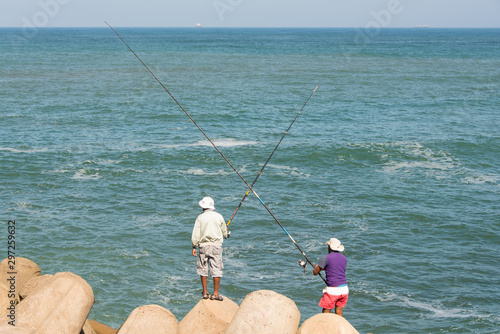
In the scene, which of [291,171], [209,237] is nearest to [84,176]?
[291,171]

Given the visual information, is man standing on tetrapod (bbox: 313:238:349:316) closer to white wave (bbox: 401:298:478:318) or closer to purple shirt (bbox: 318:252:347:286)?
purple shirt (bbox: 318:252:347:286)

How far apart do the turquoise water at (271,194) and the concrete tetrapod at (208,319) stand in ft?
12.5

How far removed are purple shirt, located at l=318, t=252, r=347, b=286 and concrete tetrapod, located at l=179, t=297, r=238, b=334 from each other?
148cm

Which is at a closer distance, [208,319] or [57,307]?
[57,307]

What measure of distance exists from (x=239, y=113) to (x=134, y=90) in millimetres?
12268

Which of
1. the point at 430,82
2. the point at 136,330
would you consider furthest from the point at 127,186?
the point at 430,82

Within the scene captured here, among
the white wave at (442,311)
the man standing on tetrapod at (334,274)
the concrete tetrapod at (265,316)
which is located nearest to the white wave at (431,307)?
the white wave at (442,311)

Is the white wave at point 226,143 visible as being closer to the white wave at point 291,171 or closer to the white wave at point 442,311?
the white wave at point 291,171

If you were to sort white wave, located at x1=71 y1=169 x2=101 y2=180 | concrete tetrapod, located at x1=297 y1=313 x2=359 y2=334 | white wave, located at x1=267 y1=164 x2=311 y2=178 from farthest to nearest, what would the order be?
white wave, located at x1=267 y1=164 x2=311 y2=178
white wave, located at x1=71 y1=169 x2=101 y2=180
concrete tetrapod, located at x1=297 y1=313 x2=359 y2=334

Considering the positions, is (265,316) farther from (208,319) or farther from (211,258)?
(211,258)

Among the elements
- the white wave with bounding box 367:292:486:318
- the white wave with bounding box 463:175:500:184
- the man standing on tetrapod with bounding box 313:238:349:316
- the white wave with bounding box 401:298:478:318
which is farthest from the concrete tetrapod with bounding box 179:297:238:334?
the white wave with bounding box 463:175:500:184

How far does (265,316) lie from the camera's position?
6926 millimetres

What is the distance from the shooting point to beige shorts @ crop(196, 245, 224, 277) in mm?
8367

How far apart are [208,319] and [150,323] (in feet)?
2.79
